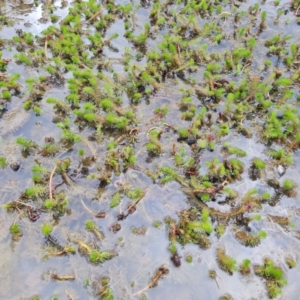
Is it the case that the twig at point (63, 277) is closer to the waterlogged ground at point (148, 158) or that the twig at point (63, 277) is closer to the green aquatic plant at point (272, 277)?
the waterlogged ground at point (148, 158)

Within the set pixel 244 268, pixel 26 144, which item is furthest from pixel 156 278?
pixel 26 144

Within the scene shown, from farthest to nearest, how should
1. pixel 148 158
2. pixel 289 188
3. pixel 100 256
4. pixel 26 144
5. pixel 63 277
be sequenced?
pixel 148 158 < pixel 26 144 < pixel 289 188 < pixel 100 256 < pixel 63 277

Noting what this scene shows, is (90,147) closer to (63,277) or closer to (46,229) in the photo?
(46,229)

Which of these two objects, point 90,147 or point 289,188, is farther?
point 90,147

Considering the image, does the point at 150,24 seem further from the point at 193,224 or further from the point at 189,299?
the point at 189,299

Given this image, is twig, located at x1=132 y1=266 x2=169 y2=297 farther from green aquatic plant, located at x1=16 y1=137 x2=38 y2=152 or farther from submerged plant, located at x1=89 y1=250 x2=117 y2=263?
green aquatic plant, located at x1=16 y1=137 x2=38 y2=152

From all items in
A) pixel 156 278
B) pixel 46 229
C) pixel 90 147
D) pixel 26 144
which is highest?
pixel 26 144

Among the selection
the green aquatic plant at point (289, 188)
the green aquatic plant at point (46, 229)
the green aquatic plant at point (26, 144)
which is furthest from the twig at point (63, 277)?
the green aquatic plant at point (289, 188)

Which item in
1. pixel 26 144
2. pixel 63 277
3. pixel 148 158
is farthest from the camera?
pixel 148 158

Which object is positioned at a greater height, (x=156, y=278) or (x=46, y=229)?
(x=46, y=229)
